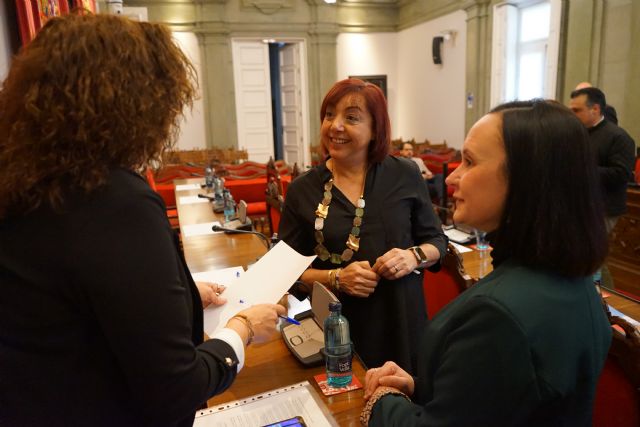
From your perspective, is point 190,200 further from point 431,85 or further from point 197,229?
point 431,85

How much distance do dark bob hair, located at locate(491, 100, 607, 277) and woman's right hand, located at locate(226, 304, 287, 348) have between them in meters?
0.55

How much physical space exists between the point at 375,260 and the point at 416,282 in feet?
0.62

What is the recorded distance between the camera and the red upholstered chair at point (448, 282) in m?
1.96

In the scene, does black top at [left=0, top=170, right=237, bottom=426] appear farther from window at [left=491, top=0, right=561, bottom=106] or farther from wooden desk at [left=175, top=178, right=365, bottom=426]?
window at [left=491, top=0, right=561, bottom=106]

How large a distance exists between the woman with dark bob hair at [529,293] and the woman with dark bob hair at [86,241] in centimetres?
47

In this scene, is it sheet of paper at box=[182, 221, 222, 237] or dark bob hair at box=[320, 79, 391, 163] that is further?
sheet of paper at box=[182, 221, 222, 237]

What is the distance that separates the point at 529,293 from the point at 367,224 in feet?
3.20

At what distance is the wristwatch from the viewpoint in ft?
5.68

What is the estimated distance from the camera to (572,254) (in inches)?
33.2

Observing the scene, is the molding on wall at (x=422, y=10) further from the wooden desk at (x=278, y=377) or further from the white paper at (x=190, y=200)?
the wooden desk at (x=278, y=377)

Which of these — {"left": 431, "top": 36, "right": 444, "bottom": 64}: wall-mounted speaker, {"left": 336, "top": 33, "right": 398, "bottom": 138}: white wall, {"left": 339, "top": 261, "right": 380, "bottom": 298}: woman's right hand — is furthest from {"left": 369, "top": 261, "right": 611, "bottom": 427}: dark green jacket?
{"left": 336, "top": 33, "right": 398, "bottom": 138}: white wall

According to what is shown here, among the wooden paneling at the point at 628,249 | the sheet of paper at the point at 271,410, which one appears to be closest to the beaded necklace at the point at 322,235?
the sheet of paper at the point at 271,410

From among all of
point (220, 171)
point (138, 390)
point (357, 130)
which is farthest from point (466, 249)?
point (220, 171)

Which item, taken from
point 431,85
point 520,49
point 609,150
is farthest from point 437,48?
point 609,150
